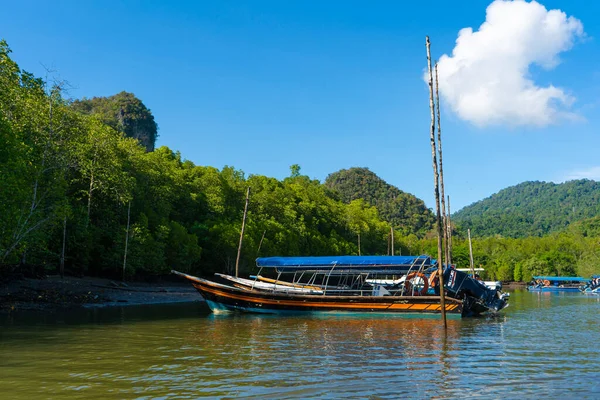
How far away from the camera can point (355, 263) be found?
27906mm

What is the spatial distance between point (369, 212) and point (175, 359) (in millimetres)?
97796

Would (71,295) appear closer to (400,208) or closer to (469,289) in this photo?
(469,289)

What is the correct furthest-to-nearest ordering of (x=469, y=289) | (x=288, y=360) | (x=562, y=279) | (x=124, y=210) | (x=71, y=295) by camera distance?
(x=562, y=279)
(x=124, y=210)
(x=71, y=295)
(x=469, y=289)
(x=288, y=360)

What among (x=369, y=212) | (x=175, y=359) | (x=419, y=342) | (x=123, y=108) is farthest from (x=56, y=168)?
(x=123, y=108)

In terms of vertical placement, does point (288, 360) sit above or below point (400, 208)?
below

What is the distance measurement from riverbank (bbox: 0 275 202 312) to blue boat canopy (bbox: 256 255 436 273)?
10116 mm

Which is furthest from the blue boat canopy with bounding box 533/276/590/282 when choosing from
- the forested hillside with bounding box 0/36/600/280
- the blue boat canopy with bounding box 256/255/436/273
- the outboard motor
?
the blue boat canopy with bounding box 256/255/436/273

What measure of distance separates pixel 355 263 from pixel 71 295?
52.8ft

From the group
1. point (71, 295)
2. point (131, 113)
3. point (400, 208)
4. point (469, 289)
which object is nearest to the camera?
point (469, 289)

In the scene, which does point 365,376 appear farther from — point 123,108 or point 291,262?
point 123,108

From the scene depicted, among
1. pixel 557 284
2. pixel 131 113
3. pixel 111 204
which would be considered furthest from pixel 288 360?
pixel 131 113

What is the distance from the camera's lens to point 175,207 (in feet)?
199

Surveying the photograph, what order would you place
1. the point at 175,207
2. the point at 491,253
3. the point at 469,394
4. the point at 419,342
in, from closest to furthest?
the point at 469,394
the point at 419,342
the point at 175,207
the point at 491,253

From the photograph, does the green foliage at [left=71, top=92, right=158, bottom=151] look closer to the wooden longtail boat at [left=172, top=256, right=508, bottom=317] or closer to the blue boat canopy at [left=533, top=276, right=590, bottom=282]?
the blue boat canopy at [left=533, top=276, right=590, bottom=282]
